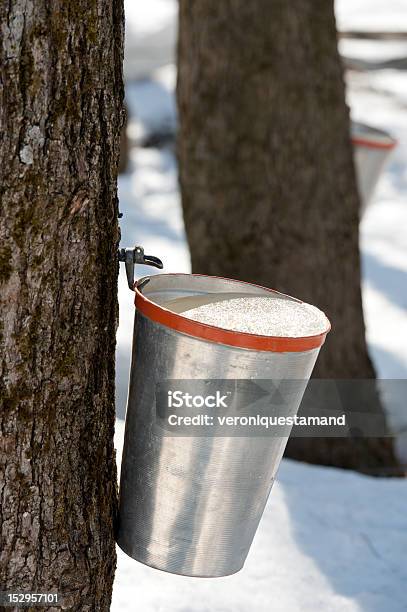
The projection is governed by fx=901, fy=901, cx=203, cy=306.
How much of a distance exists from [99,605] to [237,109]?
8.78 ft

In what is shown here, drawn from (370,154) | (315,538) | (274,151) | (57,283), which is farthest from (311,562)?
(370,154)

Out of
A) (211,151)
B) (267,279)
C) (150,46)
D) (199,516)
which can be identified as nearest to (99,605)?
(199,516)

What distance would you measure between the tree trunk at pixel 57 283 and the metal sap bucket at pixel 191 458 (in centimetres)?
7

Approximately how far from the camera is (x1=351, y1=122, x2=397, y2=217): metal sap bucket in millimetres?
5809

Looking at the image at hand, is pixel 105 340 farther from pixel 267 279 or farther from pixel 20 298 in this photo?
pixel 267 279

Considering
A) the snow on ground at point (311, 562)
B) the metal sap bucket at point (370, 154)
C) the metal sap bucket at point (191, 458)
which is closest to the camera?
the metal sap bucket at point (191, 458)

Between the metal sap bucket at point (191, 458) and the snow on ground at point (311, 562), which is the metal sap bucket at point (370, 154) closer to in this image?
the snow on ground at point (311, 562)

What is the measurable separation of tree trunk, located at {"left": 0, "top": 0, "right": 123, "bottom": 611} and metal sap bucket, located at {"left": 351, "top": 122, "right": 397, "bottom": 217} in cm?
432

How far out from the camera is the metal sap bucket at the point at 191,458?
160cm

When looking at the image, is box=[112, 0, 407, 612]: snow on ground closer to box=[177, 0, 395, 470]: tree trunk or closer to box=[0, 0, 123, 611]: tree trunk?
box=[177, 0, 395, 470]: tree trunk

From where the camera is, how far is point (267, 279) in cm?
403

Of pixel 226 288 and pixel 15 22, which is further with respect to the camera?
pixel 226 288

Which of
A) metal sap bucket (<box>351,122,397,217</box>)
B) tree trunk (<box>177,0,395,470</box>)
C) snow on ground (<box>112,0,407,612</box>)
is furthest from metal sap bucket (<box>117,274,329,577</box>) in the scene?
metal sap bucket (<box>351,122,397,217</box>)

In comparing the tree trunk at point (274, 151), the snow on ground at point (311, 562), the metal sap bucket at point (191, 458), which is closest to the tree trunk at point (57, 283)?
the metal sap bucket at point (191, 458)
